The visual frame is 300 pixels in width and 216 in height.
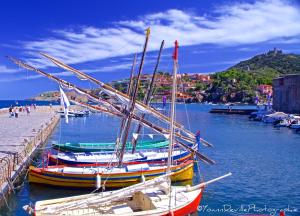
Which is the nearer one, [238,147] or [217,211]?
[217,211]

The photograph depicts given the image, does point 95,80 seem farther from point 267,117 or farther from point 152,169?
point 267,117

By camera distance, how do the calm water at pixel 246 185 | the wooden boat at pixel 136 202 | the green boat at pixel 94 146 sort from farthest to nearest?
the green boat at pixel 94 146 → the calm water at pixel 246 185 → the wooden boat at pixel 136 202

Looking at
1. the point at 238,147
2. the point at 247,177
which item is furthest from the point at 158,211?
the point at 238,147

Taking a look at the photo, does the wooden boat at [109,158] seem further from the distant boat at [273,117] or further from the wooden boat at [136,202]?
the distant boat at [273,117]

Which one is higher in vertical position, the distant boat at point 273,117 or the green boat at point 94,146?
the distant boat at point 273,117

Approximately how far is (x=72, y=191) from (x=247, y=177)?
12.8 m

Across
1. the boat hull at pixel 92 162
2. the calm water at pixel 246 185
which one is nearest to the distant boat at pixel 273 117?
the calm water at pixel 246 185

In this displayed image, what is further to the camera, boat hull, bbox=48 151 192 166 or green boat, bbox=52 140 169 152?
green boat, bbox=52 140 169 152

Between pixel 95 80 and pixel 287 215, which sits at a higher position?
pixel 95 80

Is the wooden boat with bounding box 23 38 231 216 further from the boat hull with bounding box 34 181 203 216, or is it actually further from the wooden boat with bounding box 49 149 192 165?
the wooden boat with bounding box 49 149 192 165

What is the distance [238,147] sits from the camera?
151 feet

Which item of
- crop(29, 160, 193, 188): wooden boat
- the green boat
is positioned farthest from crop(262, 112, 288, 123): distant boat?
crop(29, 160, 193, 188): wooden boat

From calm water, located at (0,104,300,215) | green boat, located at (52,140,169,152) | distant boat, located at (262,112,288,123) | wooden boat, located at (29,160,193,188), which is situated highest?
distant boat, located at (262,112,288,123)

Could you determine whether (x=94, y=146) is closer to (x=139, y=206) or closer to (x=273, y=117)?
(x=139, y=206)
